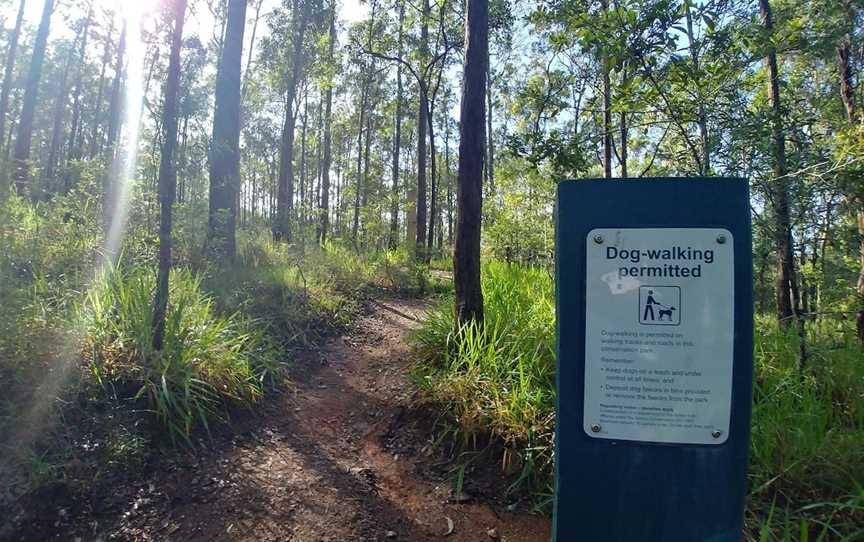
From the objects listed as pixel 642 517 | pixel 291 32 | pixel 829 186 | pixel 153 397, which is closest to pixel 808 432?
pixel 829 186

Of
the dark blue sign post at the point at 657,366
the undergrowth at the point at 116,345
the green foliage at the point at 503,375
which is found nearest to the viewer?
the dark blue sign post at the point at 657,366

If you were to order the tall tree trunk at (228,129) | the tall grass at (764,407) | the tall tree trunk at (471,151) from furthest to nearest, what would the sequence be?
the tall tree trunk at (228,129) < the tall tree trunk at (471,151) < the tall grass at (764,407)

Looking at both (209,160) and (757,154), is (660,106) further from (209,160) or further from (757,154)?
(209,160)

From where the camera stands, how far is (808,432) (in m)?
2.63

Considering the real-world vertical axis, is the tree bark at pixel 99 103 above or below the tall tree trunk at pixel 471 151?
above

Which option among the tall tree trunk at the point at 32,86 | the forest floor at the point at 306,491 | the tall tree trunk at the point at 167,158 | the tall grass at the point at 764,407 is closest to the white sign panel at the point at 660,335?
the tall grass at the point at 764,407

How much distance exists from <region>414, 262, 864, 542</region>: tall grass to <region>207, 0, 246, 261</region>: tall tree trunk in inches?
155

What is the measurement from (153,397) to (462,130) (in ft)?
12.0

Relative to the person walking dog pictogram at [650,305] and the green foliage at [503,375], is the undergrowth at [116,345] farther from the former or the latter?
the person walking dog pictogram at [650,305]

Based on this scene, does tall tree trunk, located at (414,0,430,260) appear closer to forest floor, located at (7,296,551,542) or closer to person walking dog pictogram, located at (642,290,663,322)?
forest floor, located at (7,296,551,542)

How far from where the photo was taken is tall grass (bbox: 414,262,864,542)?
2.31 meters

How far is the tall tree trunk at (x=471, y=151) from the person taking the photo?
15.4 feet

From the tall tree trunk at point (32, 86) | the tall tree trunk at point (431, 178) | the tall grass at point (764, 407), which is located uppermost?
the tall tree trunk at point (32, 86)

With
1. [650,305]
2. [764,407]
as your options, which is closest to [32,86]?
[650,305]
